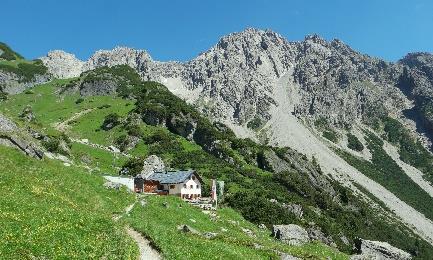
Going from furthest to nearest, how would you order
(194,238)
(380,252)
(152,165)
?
(152,165) < (380,252) < (194,238)

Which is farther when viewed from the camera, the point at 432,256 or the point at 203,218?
the point at 432,256

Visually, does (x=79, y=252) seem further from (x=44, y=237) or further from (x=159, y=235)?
(x=159, y=235)

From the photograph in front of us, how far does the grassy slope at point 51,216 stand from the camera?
2505cm

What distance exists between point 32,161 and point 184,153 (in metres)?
94.5

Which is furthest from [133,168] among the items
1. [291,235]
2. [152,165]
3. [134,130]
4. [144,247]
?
[144,247]

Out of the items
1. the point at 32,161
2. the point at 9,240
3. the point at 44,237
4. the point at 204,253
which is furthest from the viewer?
the point at 32,161

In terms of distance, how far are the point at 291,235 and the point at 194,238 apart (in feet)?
71.0

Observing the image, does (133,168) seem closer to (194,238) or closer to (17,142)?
(17,142)

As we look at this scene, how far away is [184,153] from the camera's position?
142 meters

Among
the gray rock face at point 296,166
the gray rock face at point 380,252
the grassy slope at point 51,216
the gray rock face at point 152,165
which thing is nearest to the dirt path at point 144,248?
the grassy slope at point 51,216

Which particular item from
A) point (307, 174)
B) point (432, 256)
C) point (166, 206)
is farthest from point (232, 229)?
point (432, 256)

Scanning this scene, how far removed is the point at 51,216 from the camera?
101 ft

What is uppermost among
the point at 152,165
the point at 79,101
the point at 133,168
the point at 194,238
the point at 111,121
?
the point at 79,101

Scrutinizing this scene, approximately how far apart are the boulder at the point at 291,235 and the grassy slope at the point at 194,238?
2.02m
